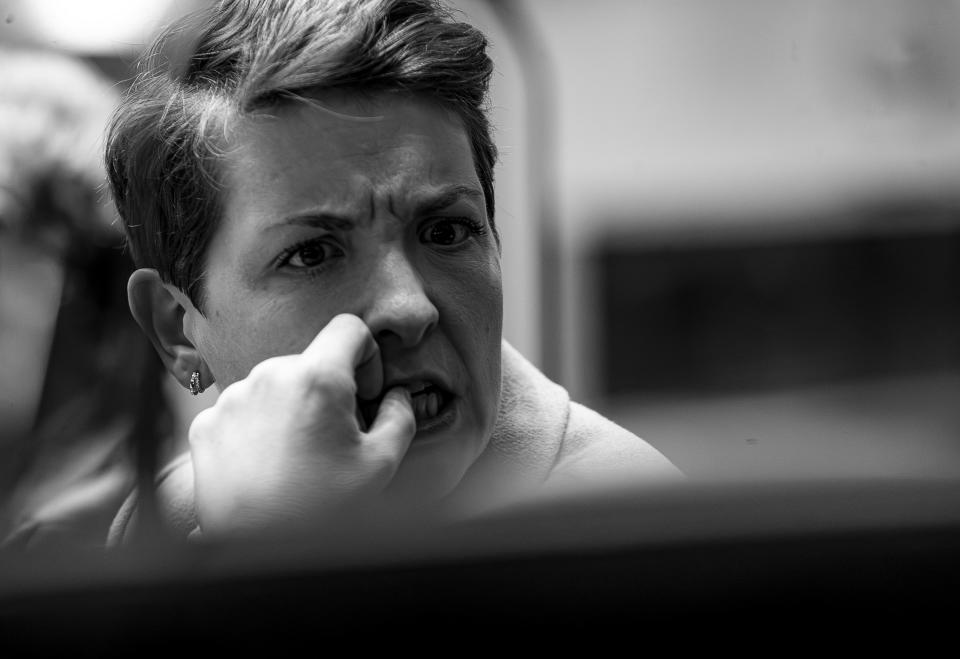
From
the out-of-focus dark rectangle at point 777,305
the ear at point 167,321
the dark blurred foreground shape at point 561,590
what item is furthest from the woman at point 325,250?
the out-of-focus dark rectangle at point 777,305

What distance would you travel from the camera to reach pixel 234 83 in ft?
2.57

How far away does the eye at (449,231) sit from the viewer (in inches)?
31.9

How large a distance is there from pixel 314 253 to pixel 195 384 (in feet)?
0.48

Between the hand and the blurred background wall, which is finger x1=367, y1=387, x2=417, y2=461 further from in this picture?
the blurred background wall

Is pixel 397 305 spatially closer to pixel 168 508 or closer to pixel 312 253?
pixel 312 253

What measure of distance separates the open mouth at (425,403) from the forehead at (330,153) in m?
0.13

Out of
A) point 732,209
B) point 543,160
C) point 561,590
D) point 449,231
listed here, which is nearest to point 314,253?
point 449,231

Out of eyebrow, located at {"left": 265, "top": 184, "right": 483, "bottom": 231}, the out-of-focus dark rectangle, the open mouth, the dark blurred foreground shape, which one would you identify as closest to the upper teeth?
the open mouth

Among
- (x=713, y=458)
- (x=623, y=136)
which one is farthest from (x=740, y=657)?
(x=623, y=136)

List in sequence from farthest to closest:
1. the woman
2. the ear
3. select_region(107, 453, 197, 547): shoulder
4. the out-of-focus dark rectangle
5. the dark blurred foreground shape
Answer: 1. the out-of-focus dark rectangle
2. the ear
3. the woman
4. select_region(107, 453, 197, 547): shoulder
5. the dark blurred foreground shape

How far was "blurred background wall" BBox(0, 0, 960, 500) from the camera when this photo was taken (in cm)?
91

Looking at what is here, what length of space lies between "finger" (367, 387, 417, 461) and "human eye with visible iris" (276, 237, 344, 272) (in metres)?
0.10

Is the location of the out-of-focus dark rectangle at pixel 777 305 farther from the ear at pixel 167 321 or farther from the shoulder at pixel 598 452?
the ear at pixel 167 321

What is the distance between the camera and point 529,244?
101 cm
